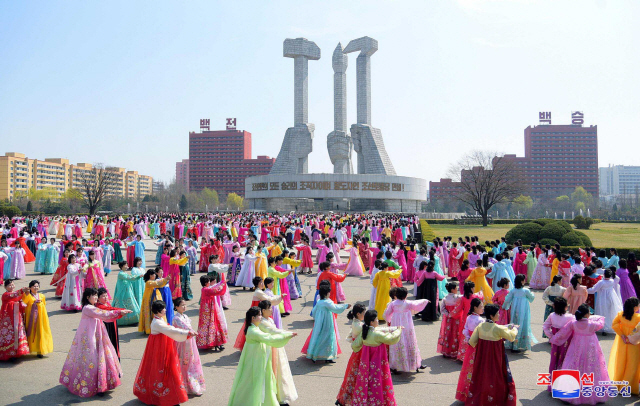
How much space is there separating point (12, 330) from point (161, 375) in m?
3.17

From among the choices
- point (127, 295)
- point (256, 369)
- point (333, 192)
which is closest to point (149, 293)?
point (127, 295)

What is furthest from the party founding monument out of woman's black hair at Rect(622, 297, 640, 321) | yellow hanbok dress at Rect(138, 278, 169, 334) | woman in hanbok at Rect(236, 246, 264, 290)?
woman's black hair at Rect(622, 297, 640, 321)

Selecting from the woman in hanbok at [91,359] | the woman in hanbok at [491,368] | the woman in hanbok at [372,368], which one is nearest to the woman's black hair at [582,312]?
the woman in hanbok at [491,368]

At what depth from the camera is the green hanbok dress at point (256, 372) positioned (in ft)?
15.4

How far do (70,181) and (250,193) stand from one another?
62.3 metres

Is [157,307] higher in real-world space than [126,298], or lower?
higher

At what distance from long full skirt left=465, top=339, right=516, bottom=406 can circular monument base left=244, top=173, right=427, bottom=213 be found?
56.0 metres

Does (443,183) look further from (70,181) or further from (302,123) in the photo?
(70,181)

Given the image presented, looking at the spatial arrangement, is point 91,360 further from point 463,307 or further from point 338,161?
point 338,161

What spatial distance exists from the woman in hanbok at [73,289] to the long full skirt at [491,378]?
8183 mm

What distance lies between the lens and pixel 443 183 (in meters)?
118

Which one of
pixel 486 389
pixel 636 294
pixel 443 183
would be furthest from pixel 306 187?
pixel 443 183

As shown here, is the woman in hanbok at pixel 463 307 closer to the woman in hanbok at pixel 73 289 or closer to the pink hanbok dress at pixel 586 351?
the pink hanbok dress at pixel 586 351

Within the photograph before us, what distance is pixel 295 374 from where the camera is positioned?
6195mm
